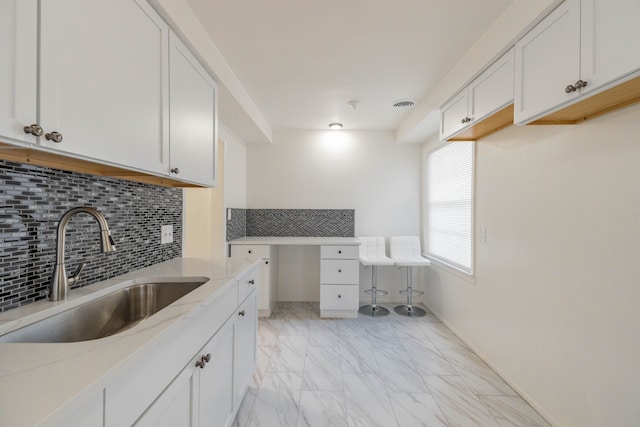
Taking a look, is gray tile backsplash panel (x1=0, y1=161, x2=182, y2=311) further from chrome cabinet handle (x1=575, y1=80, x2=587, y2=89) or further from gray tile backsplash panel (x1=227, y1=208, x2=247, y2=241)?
chrome cabinet handle (x1=575, y1=80, x2=587, y2=89)

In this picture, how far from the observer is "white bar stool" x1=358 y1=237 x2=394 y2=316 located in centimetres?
342

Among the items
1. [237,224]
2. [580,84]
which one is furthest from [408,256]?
[580,84]

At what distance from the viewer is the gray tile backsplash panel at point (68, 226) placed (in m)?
0.96

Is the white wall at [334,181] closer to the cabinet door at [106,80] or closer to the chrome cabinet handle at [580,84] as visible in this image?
the cabinet door at [106,80]

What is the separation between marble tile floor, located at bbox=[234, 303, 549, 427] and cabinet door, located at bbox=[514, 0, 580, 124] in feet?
5.87

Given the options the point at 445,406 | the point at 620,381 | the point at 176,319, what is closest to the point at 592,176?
the point at 620,381

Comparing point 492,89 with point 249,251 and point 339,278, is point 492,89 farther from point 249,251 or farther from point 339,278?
point 249,251

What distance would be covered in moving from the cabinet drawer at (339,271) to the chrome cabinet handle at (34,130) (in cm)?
279

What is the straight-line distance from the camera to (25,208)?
101 centimetres

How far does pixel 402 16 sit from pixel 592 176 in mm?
1342

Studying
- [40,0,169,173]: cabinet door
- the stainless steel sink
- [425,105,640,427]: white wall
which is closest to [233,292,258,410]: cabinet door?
the stainless steel sink

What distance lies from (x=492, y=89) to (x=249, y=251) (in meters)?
2.69

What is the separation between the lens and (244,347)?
5.77 feet

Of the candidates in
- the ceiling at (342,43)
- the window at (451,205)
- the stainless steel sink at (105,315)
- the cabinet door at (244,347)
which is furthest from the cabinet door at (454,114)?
the stainless steel sink at (105,315)
